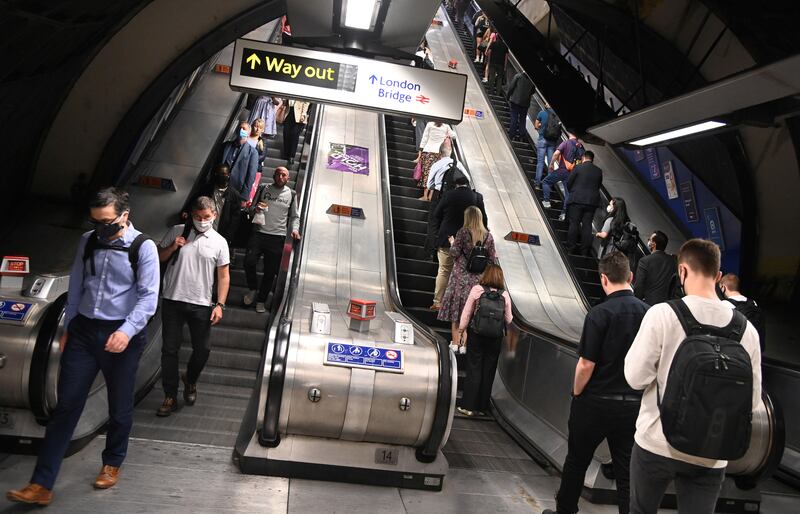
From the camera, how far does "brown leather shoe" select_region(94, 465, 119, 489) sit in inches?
168

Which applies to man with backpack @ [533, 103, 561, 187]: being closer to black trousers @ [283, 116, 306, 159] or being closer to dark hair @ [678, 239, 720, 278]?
black trousers @ [283, 116, 306, 159]

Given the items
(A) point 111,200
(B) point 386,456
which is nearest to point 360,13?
(A) point 111,200

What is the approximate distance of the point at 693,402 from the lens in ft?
9.68

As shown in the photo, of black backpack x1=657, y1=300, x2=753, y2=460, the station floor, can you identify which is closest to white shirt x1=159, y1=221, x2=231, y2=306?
the station floor

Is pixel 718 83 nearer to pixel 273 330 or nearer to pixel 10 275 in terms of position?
pixel 273 330

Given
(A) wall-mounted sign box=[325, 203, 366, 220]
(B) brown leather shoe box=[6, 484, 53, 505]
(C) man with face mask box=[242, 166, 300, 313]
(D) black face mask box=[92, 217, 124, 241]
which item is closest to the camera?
(B) brown leather shoe box=[6, 484, 53, 505]

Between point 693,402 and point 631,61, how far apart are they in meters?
13.2

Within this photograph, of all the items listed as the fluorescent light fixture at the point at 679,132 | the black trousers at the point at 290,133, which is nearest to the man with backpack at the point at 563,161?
the fluorescent light fixture at the point at 679,132

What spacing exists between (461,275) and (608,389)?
401 cm

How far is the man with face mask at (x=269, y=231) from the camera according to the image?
337 inches

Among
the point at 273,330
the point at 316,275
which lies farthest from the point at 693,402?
the point at 316,275

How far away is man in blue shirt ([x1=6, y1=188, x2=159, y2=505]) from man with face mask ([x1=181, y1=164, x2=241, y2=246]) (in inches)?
172

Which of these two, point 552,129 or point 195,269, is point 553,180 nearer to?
point 552,129

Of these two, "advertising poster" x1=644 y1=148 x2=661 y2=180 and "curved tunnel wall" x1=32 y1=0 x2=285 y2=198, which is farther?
"advertising poster" x1=644 y1=148 x2=661 y2=180
